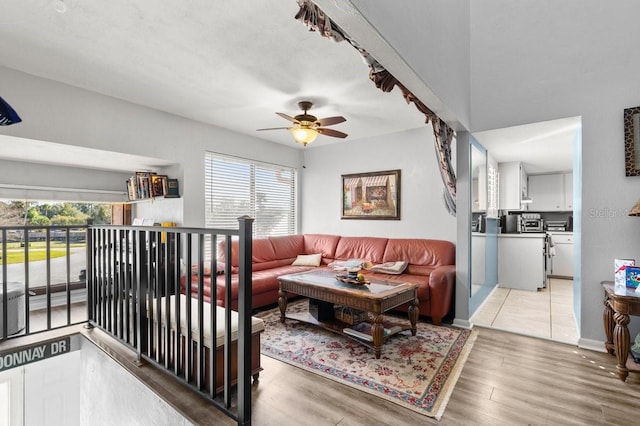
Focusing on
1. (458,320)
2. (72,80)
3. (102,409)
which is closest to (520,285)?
(458,320)

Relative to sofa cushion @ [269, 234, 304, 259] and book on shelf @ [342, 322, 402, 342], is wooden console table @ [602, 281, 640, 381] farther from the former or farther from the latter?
sofa cushion @ [269, 234, 304, 259]

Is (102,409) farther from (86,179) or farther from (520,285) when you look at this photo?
(520,285)

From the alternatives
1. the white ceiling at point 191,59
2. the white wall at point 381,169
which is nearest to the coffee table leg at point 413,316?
the white wall at point 381,169

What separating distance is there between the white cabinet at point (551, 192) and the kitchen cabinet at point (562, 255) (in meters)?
0.73

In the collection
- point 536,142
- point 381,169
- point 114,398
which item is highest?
point 536,142

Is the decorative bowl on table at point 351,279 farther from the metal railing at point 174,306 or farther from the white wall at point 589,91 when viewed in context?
the white wall at point 589,91

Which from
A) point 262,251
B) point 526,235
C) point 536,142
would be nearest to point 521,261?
point 526,235

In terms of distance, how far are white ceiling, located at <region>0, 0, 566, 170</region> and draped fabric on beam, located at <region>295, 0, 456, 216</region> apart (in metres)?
0.48

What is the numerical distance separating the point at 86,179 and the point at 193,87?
2364 millimetres

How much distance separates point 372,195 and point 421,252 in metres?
1.31

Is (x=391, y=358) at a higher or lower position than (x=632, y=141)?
lower

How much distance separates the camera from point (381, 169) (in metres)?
5.14

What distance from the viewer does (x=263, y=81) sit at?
3098 mm

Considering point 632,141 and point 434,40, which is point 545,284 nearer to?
point 632,141
